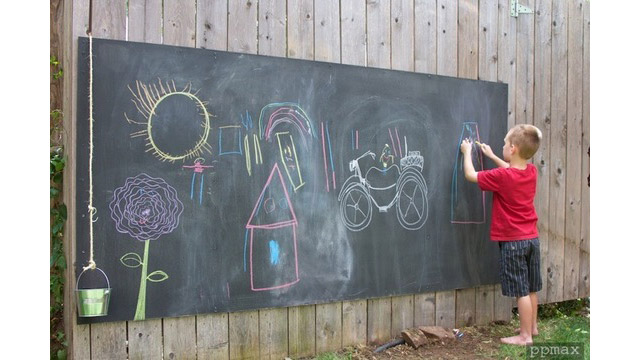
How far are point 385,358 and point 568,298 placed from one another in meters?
2.26

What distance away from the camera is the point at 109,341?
3.30 meters

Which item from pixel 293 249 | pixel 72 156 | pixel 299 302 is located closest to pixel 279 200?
pixel 293 249

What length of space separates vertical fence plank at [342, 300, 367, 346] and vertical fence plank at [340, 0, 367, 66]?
5.53 ft

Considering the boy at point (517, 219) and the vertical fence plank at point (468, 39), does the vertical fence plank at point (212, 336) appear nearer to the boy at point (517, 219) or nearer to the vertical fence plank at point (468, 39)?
the boy at point (517, 219)

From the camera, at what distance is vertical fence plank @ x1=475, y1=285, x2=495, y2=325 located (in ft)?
15.5

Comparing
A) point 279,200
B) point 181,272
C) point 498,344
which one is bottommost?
point 498,344

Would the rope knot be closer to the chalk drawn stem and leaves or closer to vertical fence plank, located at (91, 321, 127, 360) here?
the chalk drawn stem and leaves

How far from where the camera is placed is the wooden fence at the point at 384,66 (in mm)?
3365

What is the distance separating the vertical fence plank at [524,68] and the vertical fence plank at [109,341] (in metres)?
3.49

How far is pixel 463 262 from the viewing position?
457 cm

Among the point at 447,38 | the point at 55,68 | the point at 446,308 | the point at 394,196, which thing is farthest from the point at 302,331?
the point at 447,38

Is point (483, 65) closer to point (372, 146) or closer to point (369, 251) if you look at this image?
point (372, 146)

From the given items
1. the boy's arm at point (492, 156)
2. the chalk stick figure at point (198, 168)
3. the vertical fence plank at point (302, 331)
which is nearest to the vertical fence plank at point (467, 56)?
the boy's arm at point (492, 156)

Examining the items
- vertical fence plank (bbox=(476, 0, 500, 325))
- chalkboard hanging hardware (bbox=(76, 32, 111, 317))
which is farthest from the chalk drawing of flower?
vertical fence plank (bbox=(476, 0, 500, 325))
